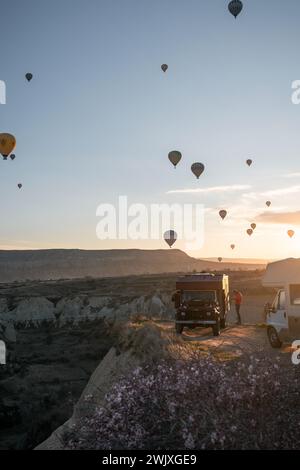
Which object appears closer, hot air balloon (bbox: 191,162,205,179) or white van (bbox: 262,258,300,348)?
white van (bbox: 262,258,300,348)

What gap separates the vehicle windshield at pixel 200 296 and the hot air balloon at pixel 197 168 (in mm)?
36491

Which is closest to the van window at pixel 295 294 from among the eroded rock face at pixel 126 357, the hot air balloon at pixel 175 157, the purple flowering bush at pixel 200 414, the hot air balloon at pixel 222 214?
the eroded rock face at pixel 126 357

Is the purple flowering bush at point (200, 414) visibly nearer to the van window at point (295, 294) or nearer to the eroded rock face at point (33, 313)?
the van window at point (295, 294)

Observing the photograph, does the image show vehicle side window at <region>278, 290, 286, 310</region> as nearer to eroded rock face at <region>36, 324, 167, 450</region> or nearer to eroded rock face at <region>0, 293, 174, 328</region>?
eroded rock face at <region>36, 324, 167, 450</region>

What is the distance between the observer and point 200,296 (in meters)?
27.3

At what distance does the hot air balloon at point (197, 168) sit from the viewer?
62406mm

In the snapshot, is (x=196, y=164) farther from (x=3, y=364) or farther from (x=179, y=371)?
(x=179, y=371)

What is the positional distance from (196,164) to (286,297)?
45274mm

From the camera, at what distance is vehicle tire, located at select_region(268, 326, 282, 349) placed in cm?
2111

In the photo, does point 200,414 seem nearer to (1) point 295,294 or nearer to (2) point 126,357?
(2) point 126,357

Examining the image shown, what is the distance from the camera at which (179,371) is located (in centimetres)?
1278

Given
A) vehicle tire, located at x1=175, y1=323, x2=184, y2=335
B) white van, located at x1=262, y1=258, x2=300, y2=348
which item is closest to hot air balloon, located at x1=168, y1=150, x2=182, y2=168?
vehicle tire, located at x1=175, y1=323, x2=184, y2=335

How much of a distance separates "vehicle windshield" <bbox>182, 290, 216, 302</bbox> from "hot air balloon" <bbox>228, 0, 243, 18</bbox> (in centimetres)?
3669

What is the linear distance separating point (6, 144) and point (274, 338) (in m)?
44.3
